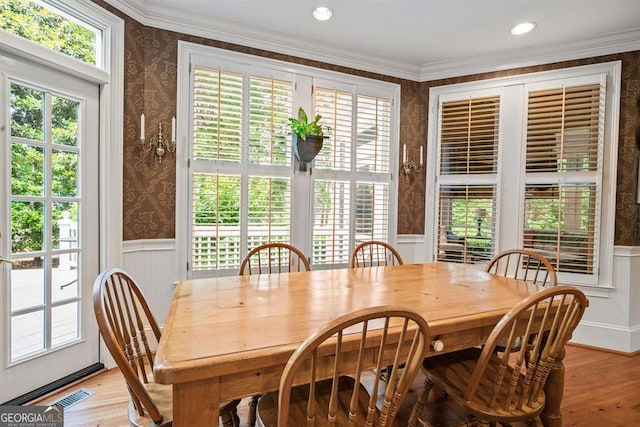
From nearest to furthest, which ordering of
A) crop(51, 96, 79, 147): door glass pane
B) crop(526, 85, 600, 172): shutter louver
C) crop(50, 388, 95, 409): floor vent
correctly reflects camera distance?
1. crop(50, 388, 95, 409): floor vent
2. crop(51, 96, 79, 147): door glass pane
3. crop(526, 85, 600, 172): shutter louver

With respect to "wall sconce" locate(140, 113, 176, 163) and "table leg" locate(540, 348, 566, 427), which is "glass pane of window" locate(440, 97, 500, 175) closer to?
"table leg" locate(540, 348, 566, 427)

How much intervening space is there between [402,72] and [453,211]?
1569 millimetres

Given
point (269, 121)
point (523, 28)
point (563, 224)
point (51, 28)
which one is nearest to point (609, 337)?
point (563, 224)

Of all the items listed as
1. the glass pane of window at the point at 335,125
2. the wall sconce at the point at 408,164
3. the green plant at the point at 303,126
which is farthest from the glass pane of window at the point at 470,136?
the green plant at the point at 303,126

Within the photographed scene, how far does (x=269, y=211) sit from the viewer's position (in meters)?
3.38

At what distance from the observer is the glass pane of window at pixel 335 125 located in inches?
141

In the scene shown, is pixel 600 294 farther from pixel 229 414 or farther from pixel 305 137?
pixel 229 414

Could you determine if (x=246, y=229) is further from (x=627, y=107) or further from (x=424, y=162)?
(x=627, y=107)

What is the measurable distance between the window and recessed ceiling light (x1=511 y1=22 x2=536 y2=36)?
46.4 inches

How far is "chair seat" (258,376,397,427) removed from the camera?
1312 millimetres

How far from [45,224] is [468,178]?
11.8 ft

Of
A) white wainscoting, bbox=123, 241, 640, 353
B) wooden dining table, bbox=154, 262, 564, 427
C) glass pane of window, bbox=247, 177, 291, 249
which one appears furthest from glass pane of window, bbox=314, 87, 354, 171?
white wainscoting, bbox=123, 241, 640, 353

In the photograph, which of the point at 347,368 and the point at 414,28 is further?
the point at 414,28

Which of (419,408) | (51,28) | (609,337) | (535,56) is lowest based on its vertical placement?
(609,337)
